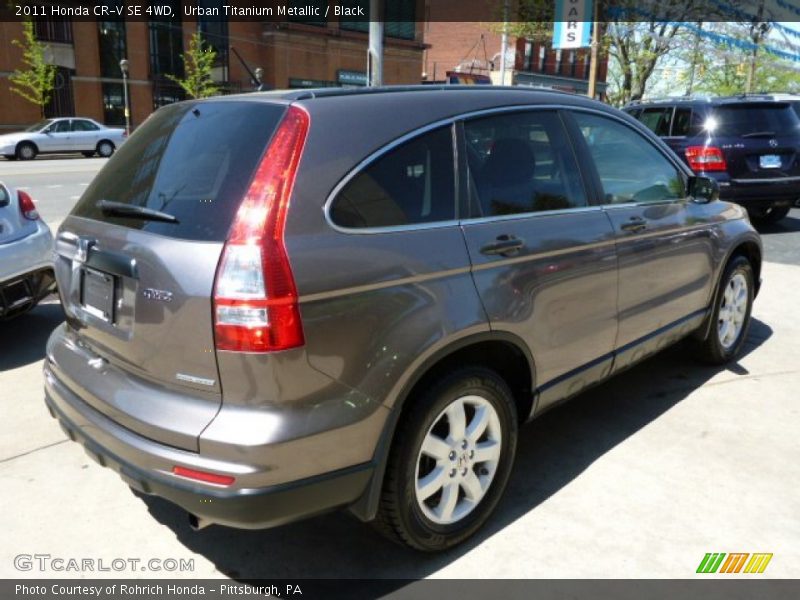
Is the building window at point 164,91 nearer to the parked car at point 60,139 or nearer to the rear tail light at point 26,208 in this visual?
the parked car at point 60,139

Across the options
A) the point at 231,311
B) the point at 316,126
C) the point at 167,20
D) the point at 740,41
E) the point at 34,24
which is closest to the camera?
the point at 231,311

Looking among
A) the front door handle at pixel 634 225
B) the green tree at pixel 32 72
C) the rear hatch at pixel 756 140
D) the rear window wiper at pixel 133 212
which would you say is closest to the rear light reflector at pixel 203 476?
the rear window wiper at pixel 133 212

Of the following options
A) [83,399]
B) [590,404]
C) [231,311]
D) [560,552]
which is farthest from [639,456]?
[83,399]

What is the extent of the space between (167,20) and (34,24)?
7199 millimetres

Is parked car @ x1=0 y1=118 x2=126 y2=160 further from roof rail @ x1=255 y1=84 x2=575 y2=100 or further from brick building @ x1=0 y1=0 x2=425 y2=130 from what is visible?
roof rail @ x1=255 y1=84 x2=575 y2=100

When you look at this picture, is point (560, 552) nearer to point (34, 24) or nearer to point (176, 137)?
point (176, 137)

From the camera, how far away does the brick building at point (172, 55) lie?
35.6 metres

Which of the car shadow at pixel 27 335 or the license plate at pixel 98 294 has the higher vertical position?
the license plate at pixel 98 294

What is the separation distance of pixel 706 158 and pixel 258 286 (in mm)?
8789

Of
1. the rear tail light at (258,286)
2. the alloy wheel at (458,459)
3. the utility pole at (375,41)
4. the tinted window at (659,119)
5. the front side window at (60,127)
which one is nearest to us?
the rear tail light at (258,286)

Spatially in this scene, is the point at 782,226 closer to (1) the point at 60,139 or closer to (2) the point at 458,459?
(2) the point at 458,459

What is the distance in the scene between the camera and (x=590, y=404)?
4203 mm

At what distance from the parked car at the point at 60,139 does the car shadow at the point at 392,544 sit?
25.2 metres

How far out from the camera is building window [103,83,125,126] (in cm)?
3781
